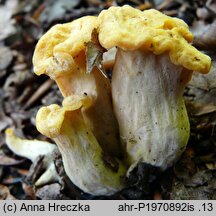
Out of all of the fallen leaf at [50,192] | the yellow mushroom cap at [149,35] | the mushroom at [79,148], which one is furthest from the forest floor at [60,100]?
the yellow mushroom cap at [149,35]

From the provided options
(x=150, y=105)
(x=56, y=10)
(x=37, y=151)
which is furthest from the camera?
(x=56, y=10)

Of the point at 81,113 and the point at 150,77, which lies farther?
the point at 81,113

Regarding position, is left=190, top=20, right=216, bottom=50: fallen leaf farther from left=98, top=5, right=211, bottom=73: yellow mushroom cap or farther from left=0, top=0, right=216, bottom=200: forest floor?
left=98, top=5, right=211, bottom=73: yellow mushroom cap

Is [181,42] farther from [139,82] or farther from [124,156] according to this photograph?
[124,156]

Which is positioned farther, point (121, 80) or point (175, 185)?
point (175, 185)

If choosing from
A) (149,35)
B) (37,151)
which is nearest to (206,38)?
(149,35)

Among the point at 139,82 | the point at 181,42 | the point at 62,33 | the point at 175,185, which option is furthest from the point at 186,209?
the point at 62,33

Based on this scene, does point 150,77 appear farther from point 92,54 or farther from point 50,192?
point 50,192
